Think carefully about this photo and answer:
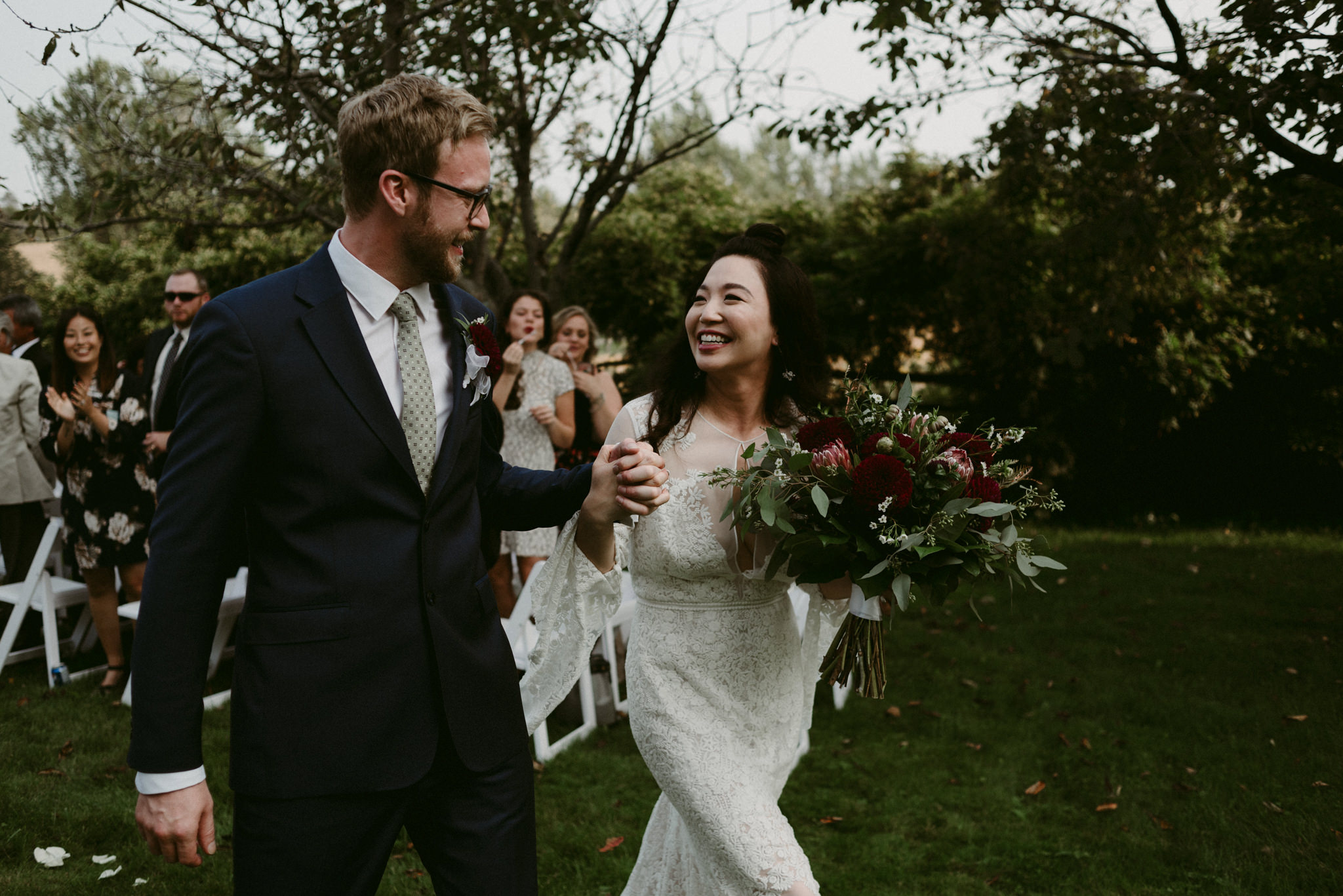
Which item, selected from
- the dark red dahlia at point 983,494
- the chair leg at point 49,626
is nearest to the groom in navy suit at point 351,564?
the dark red dahlia at point 983,494

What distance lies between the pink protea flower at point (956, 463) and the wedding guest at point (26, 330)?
22.9 ft

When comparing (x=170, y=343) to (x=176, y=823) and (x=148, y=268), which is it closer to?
(x=176, y=823)

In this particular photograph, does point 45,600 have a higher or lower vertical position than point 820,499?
lower

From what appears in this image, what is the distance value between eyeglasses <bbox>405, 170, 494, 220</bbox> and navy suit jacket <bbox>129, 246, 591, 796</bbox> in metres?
0.27

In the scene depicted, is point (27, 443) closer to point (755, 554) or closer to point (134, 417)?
point (134, 417)

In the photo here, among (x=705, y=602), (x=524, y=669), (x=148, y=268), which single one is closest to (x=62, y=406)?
(x=524, y=669)

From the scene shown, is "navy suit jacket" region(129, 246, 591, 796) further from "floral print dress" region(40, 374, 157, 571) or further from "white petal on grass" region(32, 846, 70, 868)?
"floral print dress" region(40, 374, 157, 571)

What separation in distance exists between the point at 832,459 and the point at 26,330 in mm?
7118

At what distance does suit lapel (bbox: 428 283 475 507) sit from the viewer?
78.2 inches

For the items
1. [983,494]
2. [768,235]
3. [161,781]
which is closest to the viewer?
[161,781]

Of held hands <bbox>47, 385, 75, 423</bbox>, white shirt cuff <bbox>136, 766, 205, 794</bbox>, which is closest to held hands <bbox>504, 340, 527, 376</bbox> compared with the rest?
held hands <bbox>47, 385, 75, 423</bbox>

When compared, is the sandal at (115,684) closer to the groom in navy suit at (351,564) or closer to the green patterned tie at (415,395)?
the groom in navy suit at (351,564)

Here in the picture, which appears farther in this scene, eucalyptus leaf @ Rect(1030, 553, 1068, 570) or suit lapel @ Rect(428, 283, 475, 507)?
eucalyptus leaf @ Rect(1030, 553, 1068, 570)

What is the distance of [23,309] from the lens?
23.2 ft
